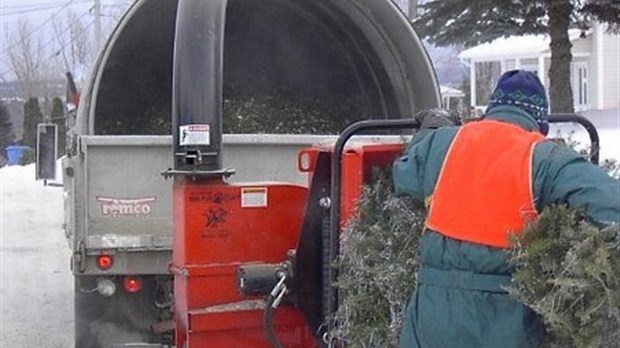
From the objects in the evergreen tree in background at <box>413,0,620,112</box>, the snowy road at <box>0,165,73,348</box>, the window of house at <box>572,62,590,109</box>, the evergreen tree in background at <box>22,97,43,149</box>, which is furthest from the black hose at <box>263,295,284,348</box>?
the evergreen tree in background at <box>22,97,43,149</box>

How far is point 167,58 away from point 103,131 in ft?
2.29

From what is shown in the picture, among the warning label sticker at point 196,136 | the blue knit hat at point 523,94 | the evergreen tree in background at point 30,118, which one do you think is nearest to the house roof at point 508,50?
the evergreen tree in background at point 30,118

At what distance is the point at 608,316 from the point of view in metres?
3.22

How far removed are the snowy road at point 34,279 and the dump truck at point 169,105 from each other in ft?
6.99

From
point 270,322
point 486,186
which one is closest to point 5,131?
point 270,322

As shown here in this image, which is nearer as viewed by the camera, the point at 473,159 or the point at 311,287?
the point at 473,159

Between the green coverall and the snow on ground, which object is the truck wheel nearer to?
the snow on ground

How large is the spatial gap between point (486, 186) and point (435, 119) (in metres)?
0.81

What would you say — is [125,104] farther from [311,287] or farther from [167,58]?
[311,287]

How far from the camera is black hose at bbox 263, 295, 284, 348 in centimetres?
465

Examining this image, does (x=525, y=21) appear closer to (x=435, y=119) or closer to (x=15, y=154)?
(x=435, y=119)

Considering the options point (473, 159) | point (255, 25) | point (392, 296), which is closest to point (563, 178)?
point (473, 159)

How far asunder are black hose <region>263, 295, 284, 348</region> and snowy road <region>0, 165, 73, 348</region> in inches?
169

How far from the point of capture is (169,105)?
25.9 ft
